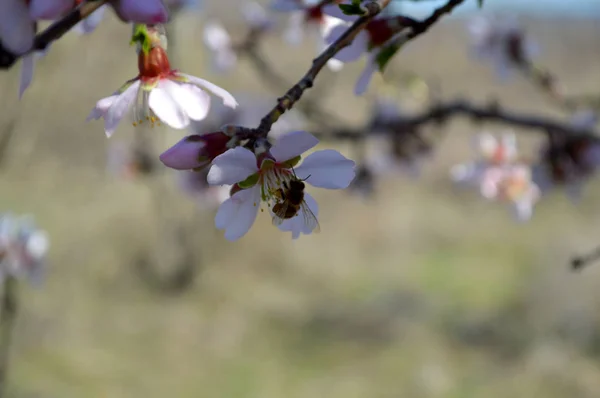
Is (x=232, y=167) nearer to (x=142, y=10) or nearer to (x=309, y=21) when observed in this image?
(x=142, y=10)

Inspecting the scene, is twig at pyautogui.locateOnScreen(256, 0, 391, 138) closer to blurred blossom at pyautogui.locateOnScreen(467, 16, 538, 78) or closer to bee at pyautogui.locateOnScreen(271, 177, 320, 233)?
bee at pyautogui.locateOnScreen(271, 177, 320, 233)

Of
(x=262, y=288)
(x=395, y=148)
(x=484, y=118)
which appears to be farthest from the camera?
(x=262, y=288)

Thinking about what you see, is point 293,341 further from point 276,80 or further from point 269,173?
point 269,173

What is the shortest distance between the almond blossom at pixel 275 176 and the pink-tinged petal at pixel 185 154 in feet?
0.09

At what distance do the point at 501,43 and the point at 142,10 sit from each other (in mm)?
1277

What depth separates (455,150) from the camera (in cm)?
798

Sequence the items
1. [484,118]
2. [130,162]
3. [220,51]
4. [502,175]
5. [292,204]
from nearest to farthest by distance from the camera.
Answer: [292,204], [484,118], [502,175], [220,51], [130,162]

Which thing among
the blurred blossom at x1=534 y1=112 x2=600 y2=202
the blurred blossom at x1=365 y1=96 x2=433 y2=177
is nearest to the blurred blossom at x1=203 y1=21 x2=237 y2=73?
the blurred blossom at x1=365 y1=96 x2=433 y2=177

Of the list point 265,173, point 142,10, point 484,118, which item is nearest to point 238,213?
point 265,173

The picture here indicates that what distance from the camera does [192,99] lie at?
1.31 ft

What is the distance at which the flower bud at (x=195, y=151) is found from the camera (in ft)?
1.18

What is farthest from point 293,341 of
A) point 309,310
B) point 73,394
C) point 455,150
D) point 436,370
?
point 455,150

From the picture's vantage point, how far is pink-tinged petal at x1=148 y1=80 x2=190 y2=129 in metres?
0.39

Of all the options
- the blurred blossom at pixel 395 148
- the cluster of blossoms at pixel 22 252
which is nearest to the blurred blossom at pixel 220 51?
the blurred blossom at pixel 395 148
